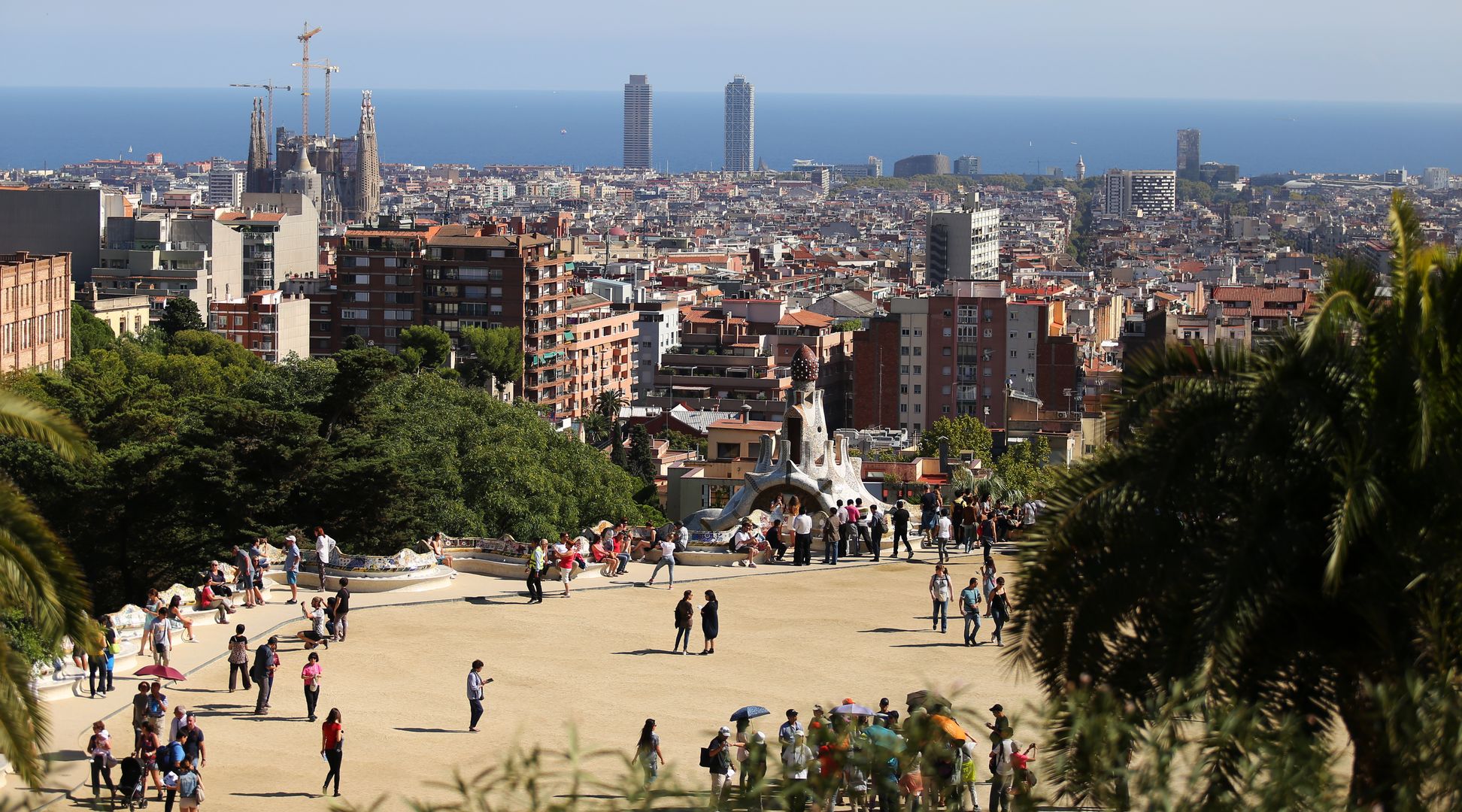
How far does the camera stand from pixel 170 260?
328 ft

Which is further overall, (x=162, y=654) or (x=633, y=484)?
(x=633, y=484)

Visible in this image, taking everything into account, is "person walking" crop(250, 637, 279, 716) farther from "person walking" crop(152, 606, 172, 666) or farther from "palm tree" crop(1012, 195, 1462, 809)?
"palm tree" crop(1012, 195, 1462, 809)

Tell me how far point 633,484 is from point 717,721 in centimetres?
3357

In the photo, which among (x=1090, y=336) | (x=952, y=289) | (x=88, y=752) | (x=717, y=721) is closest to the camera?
(x=88, y=752)

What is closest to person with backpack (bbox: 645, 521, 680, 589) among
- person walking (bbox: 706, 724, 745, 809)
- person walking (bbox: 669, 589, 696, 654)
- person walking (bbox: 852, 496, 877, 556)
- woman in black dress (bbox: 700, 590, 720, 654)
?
person walking (bbox: 852, 496, 877, 556)

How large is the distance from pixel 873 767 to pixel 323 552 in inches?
561

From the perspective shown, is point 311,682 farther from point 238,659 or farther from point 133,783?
point 133,783

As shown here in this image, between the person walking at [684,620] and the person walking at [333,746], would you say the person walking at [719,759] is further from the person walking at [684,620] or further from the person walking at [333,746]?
the person walking at [684,620]

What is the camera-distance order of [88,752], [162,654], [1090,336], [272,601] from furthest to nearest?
[1090,336] → [272,601] → [162,654] → [88,752]

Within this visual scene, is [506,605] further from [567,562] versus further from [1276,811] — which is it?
[1276,811]

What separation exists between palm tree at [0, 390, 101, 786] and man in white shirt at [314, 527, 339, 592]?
10718mm

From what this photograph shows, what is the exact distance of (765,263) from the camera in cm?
17712

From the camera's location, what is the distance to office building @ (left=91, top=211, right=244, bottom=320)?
318ft

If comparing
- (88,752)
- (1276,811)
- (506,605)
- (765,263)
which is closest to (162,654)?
(88,752)
